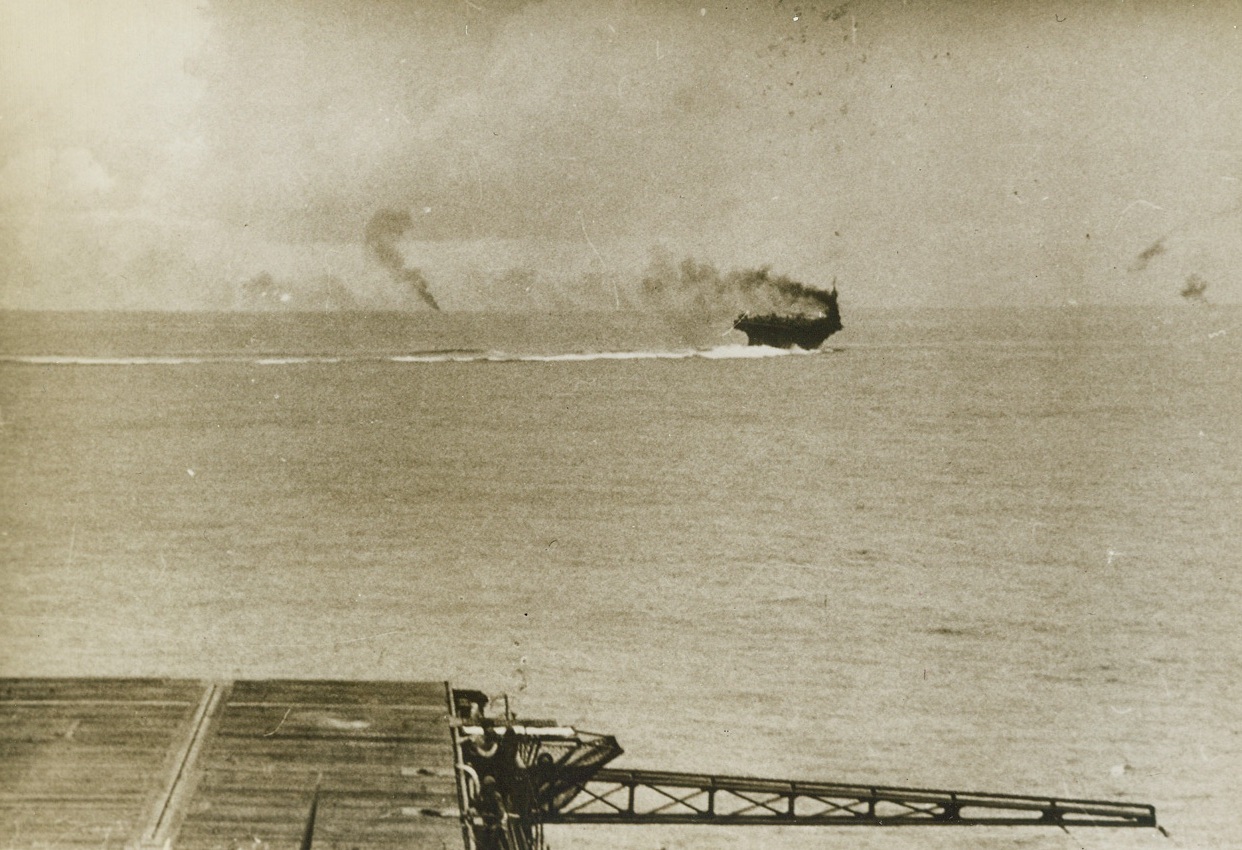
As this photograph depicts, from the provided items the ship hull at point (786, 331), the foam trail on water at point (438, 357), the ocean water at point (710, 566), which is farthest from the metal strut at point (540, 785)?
the foam trail on water at point (438, 357)

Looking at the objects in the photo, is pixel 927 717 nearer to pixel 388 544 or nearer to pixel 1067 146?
pixel 1067 146

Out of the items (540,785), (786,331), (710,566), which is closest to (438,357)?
(786,331)

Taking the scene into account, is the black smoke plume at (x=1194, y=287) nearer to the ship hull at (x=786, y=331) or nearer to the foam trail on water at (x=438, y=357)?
the ship hull at (x=786, y=331)

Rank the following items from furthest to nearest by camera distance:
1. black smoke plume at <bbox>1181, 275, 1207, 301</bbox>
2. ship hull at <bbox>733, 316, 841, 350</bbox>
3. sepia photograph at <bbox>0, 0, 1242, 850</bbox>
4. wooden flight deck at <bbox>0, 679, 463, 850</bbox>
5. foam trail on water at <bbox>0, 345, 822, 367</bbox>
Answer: foam trail on water at <bbox>0, 345, 822, 367</bbox> < ship hull at <bbox>733, 316, 841, 350</bbox> < black smoke plume at <bbox>1181, 275, 1207, 301</bbox> < sepia photograph at <bbox>0, 0, 1242, 850</bbox> < wooden flight deck at <bbox>0, 679, 463, 850</bbox>

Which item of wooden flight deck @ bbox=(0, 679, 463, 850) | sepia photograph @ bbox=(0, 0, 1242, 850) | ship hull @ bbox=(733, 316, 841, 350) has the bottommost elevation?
wooden flight deck @ bbox=(0, 679, 463, 850)

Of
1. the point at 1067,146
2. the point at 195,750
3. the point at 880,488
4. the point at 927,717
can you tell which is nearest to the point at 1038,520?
the point at 880,488

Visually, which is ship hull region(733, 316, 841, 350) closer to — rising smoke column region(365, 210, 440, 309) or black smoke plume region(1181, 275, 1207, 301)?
rising smoke column region(365, 210, 440, 309)

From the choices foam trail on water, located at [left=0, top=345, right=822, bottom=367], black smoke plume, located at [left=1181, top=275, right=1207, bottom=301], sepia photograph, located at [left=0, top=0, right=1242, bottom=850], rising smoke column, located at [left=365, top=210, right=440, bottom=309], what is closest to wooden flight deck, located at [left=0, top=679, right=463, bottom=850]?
sepia photograph, located at [left=0, top=0, right=1242, bottom=850]

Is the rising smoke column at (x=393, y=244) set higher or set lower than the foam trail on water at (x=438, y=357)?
lower
